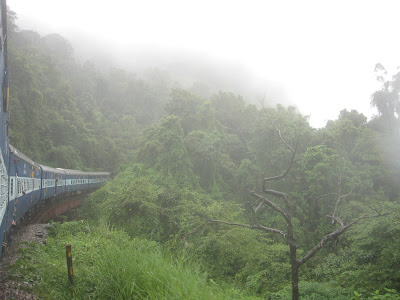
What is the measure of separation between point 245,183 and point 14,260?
18.3 metres

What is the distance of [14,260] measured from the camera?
5.62 metres

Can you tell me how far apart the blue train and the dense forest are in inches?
91.2

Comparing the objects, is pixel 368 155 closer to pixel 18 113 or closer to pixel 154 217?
pixel 154 217

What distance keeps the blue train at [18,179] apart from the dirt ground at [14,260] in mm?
461

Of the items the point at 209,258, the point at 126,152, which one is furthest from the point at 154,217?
the point at 126,152

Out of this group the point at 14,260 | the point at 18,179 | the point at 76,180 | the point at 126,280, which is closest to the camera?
the point at 126,280

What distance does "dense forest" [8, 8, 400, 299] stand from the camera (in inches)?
322

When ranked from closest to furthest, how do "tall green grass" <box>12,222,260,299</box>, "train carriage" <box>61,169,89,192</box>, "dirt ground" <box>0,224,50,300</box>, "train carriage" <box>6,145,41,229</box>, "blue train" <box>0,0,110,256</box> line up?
"tall green grass" <box>12,222,260,299</box> < "dirt ground" <box>0,224,50,300</box> < "blue train" <box>0,0,110,256</box> < "train carriage" <box>6,145,41,229</box> < "train carriage" <box>61,169,89,192</box>

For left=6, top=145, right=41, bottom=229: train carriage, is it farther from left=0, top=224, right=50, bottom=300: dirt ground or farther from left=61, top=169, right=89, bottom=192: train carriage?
left=61, top=169, right=89, bottom=192: train carriage

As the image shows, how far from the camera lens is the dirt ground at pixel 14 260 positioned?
3.85 m

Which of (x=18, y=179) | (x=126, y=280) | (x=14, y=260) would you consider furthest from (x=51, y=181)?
(x=126, y=280)

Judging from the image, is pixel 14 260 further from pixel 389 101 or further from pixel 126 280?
pixel 389 101

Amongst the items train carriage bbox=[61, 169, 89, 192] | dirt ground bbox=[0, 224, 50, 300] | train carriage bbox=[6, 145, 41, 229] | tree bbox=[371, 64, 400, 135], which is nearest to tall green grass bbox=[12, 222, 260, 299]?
dirt ground bbox=[0, 224, 50, 300]

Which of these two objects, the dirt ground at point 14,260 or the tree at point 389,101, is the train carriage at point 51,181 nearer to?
the dirt ground at point 14,260
